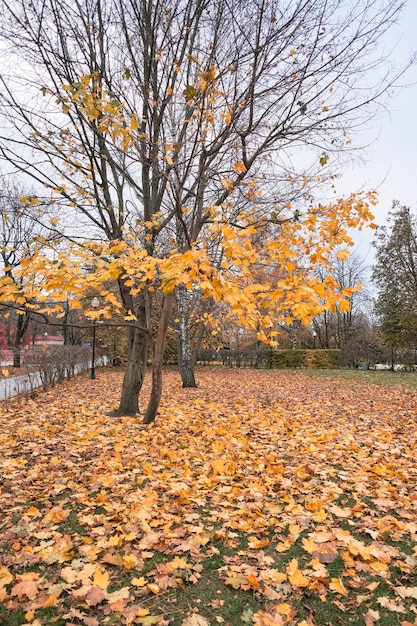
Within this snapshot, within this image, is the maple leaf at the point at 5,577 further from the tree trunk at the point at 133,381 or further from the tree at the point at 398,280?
the tree at the point at 398,280

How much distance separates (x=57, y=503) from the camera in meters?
3.46

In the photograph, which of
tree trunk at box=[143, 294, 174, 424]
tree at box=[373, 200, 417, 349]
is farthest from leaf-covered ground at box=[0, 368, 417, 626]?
tree at box=[373, 200, 417, 349]

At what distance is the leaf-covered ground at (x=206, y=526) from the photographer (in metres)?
2.17

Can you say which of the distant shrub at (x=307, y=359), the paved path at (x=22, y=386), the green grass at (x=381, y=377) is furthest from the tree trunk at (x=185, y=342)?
the distant shrub at (x=307, y=359)

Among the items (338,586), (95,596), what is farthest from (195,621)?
(338,586)

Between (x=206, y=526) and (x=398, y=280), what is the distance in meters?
22.8

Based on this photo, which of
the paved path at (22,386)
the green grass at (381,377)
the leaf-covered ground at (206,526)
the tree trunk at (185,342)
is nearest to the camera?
the leaf-covered ground at (206,526)

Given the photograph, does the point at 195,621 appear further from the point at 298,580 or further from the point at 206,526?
the point at 206,526

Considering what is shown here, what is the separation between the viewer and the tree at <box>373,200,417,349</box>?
2152cm

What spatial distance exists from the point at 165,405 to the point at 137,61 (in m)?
6.44

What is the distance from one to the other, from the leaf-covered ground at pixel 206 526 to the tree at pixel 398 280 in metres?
17.3

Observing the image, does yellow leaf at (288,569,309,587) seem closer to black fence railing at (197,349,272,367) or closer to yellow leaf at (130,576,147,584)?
yellow leaf at (130,576,147,584)

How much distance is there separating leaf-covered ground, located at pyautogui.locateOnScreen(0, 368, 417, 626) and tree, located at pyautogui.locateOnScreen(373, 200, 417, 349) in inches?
682

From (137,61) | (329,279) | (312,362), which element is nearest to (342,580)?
(329,279)
